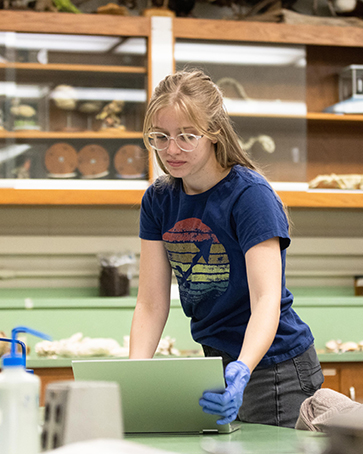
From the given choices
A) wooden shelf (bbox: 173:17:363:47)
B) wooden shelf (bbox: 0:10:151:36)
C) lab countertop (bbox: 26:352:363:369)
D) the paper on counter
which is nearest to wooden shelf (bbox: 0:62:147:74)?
wooden shelf (bbox: 0:10:151:36)

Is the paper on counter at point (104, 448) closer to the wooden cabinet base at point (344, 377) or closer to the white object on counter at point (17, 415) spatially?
the white object on counter at point (17, 415)

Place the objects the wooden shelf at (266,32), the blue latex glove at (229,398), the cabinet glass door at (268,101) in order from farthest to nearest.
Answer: the cabinet glass door at (268,101) → the wooden shelf at (266,32) → the blue latex glove at (229,398)

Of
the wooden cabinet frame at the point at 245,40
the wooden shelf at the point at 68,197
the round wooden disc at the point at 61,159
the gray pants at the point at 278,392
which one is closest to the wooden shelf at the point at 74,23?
the wooden cabinet frame at the point at 245,40

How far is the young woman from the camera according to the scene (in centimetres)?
116

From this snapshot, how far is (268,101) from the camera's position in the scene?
2.97m

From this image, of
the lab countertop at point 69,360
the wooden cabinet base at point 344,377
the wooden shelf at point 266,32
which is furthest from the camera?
the wooden shelf at point 266,32

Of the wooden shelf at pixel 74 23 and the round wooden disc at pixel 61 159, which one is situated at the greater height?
the wooden shelf at pixel 74 23

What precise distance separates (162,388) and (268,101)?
2294 mm

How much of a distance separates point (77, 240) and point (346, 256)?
58.4 inches

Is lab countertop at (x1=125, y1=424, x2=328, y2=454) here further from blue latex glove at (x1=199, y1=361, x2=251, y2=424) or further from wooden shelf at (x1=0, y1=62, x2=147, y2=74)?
wooden shelf at (x1=0, y1=62, x2=147, y2=74)

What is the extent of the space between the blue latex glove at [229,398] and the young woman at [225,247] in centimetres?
12

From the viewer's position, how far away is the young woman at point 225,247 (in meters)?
1.16

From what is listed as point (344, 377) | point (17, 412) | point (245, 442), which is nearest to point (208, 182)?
point (245, 442)

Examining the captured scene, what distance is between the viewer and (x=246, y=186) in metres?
1.21
